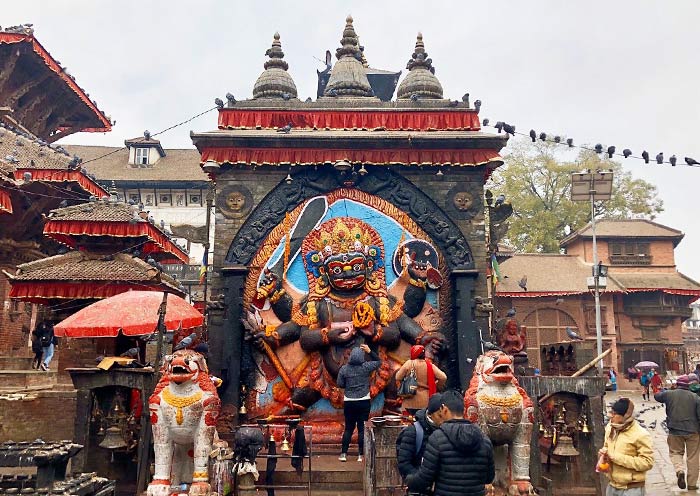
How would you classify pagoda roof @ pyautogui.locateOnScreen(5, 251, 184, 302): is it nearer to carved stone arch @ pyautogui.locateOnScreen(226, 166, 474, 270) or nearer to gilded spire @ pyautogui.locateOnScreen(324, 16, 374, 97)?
carved stone arch @ pyautogui.locateOnScreen(226, 166, 474, 270)

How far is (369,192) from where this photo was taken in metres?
11.8

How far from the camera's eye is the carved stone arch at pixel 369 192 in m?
11.5

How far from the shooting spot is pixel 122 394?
9.02 metres

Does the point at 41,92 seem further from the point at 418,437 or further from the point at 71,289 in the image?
the point at 418,437

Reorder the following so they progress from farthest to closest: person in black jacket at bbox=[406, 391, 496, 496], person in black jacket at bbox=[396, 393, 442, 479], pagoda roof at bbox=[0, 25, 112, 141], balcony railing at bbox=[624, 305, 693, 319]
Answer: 1. balcony railing at bbox=[624, 305, 693, 319]
2. pagoda roof at bbox=[0, 25, 112, 141]
3. person in black jacket at bbox=[396, 393, 442, 479]
4. person in black jacket at bbox=[406, 391, 496, 496]

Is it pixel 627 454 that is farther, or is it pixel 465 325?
pixel 465 325

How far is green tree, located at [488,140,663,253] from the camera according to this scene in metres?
35.0

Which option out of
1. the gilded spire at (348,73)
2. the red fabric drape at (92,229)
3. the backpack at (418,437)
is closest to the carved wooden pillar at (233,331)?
the red fabric drape at (92,229)

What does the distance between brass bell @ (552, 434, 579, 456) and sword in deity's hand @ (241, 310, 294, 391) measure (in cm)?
493

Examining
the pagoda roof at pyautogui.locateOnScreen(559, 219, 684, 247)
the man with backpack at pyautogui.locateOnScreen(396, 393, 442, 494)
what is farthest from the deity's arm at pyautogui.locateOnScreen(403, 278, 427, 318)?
the pagoda roof at pyautogui.locateOnScreen(559, 219, 684, 247)

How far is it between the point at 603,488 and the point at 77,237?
12298 mm

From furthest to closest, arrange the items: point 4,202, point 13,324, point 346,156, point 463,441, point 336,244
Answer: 1. point 13,324
2. point 4,202
3. point 346,156
4. point 336,244
5. point 463,441

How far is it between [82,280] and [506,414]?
32.5ft

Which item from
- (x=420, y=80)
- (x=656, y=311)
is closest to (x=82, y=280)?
(x=420, y=80)
